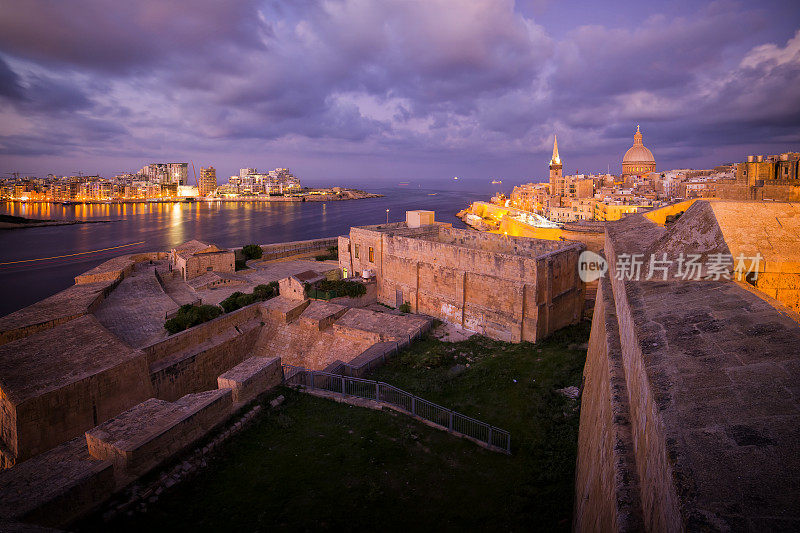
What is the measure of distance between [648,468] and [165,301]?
22926mm

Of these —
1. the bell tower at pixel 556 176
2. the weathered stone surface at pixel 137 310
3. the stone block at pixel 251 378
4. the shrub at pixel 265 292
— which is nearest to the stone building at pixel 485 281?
the shrub at pixel 265 292

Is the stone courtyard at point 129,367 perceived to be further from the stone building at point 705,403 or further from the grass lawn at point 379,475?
the stone building at point 705,403

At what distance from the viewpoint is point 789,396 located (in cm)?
218

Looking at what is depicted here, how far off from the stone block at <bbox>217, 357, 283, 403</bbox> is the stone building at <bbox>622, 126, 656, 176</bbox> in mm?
99358

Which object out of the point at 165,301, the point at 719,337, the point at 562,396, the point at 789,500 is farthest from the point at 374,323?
the point at 789,500

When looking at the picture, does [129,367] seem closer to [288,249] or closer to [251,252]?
[251,252]

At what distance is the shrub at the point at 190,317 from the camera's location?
15.9m

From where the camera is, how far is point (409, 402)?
10.4 metres

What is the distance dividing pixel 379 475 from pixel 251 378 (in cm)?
407

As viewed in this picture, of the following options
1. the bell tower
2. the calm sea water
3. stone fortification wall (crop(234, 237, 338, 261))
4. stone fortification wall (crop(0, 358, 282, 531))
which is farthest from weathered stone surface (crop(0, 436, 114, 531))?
the bell tower

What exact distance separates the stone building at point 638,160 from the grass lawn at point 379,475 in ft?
320

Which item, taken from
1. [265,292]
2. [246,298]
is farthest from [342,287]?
[246,298]

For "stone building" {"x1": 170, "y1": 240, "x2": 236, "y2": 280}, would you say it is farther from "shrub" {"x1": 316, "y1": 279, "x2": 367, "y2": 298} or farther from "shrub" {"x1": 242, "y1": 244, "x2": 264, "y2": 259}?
"shrub" {"x1": 316, "y1": 279, "x2": 367, "y2": 298}

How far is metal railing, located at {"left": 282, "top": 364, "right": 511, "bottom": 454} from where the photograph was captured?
8.66 m
